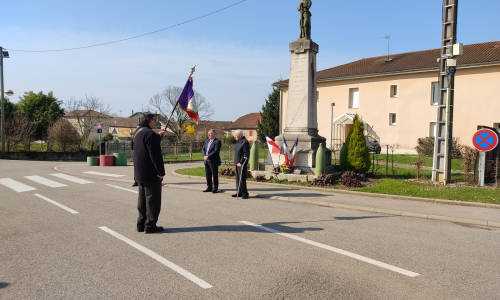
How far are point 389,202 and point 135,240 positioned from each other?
6331mm

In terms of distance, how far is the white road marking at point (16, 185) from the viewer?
1099 cm

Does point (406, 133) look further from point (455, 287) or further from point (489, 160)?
point (455, 287)

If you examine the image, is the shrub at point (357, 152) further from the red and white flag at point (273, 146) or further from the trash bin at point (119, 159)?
the trash bin at point (119, 159)

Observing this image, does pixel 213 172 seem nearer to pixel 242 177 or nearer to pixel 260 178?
pixel 242 177

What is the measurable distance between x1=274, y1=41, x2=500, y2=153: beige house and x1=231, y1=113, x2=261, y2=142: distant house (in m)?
34.3

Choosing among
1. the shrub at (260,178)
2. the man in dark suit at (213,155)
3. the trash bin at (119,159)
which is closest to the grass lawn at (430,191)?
the shrub at (260,178)

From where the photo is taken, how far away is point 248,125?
2879 inches

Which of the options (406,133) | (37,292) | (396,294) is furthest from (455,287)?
(406,133)

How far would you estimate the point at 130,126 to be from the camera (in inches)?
3290

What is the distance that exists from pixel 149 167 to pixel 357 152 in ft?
28.0

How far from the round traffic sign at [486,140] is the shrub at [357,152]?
10.9ft

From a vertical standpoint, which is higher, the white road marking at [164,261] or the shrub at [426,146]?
the shrub at [426,146]

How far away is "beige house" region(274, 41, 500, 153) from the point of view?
25.4 metres

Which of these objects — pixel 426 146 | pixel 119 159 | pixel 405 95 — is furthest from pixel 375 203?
pixel 405 95
